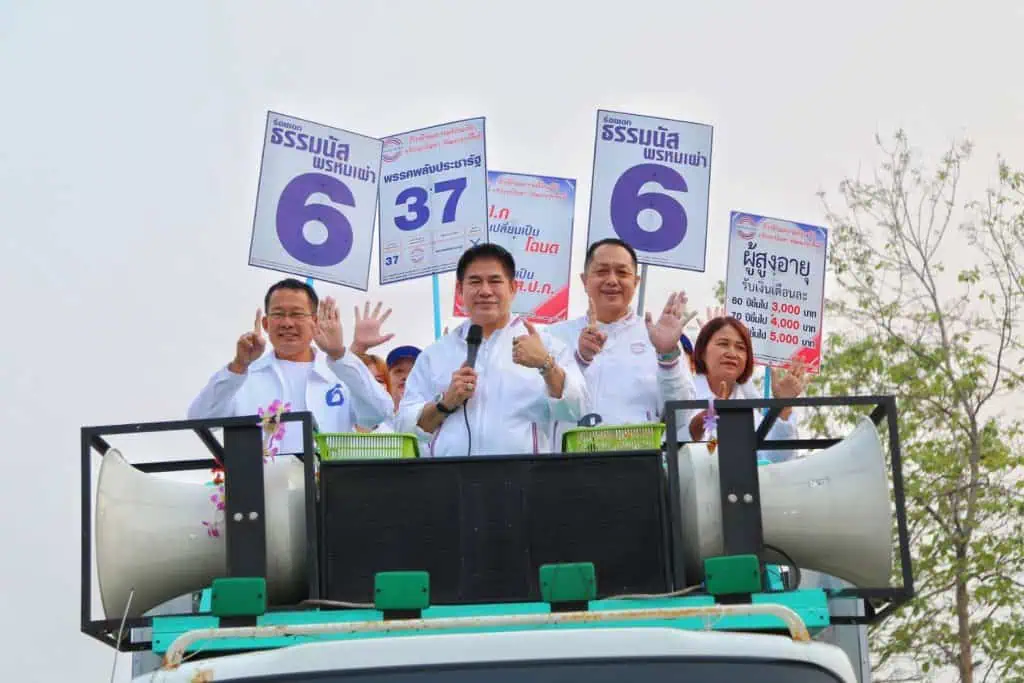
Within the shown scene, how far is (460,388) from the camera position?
613 centimetres

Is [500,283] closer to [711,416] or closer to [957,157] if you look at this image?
[711,416]

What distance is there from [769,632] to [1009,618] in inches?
627

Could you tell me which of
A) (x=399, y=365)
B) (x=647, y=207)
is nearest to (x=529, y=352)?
(x=399, y=365)

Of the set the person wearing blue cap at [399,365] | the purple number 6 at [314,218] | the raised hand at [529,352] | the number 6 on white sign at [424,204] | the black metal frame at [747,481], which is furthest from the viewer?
the number 6 on white sign at [424,204]

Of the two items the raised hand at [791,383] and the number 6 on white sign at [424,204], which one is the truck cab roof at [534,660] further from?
the number 6 on white sign at [424,204]

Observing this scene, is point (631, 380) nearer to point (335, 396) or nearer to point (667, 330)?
point (667, 330)

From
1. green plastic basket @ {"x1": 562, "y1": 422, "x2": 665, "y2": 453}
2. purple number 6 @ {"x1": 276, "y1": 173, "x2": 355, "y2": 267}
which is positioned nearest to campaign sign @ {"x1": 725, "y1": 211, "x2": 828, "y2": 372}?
purple number 6 @ {"x1": 276, "y1": 173, "x2": 355, "y2": 267}

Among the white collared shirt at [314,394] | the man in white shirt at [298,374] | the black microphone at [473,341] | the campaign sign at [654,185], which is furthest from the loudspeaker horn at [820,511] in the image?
the campaign sign at [654,185]

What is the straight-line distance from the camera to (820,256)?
12.2m

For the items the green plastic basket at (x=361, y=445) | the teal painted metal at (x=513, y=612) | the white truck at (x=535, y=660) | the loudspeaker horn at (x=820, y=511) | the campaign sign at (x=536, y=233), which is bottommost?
the teal painted metal at (x=513, y=612)

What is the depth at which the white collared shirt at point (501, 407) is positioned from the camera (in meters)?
6.21

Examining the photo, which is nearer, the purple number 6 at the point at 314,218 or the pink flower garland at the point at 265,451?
the pink flower garland at the point at 265,451

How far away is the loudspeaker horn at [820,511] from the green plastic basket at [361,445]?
93cm

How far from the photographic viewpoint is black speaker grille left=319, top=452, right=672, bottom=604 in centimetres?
490
